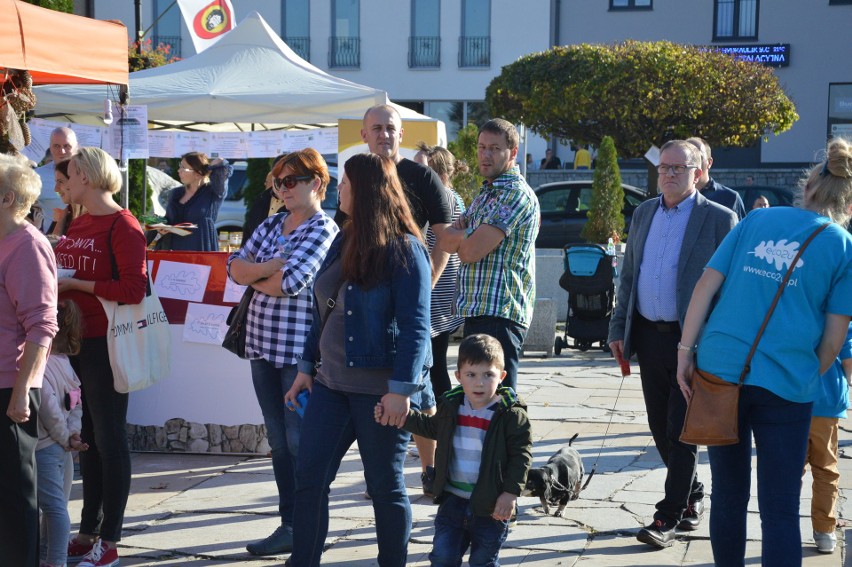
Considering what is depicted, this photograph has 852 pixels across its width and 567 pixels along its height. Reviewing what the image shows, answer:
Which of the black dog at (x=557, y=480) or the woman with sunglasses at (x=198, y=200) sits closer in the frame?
the black dog at (x=557, y=480)

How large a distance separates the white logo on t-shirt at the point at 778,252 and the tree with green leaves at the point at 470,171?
30.9 feet

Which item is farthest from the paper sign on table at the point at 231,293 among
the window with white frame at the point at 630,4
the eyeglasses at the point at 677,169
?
the window with white frame at the point at 630,4

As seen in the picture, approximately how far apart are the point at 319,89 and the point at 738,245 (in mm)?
6216

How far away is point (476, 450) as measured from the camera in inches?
162

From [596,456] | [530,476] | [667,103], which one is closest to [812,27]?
[667,103]

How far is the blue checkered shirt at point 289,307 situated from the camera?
462 cm

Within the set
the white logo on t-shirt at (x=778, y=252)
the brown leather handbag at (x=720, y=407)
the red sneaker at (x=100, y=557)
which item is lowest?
the red sneaker at (x=100, y=557)

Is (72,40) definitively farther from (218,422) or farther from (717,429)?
(717,429)

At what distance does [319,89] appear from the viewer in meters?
9.55

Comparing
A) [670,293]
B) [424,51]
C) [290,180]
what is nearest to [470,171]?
[670,293]

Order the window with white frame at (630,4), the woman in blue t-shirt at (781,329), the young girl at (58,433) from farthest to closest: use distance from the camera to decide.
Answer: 1. the window with white frame at (630,4)
2. the young girl at (58,433)
3. the woman in blue t-shirt at (781,329)

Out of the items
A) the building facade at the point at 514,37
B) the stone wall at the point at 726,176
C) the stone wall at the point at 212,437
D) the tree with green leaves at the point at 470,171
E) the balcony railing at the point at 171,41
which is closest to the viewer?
the stone wall at the point at 212,437

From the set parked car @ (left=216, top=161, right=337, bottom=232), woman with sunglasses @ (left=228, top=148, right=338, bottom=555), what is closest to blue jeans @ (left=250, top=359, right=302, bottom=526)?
woman with sunglasses @ (left=228, top=148, right=338, bottom=555)

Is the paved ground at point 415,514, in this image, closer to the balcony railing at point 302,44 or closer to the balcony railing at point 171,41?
the balcony railing at point 302,44
